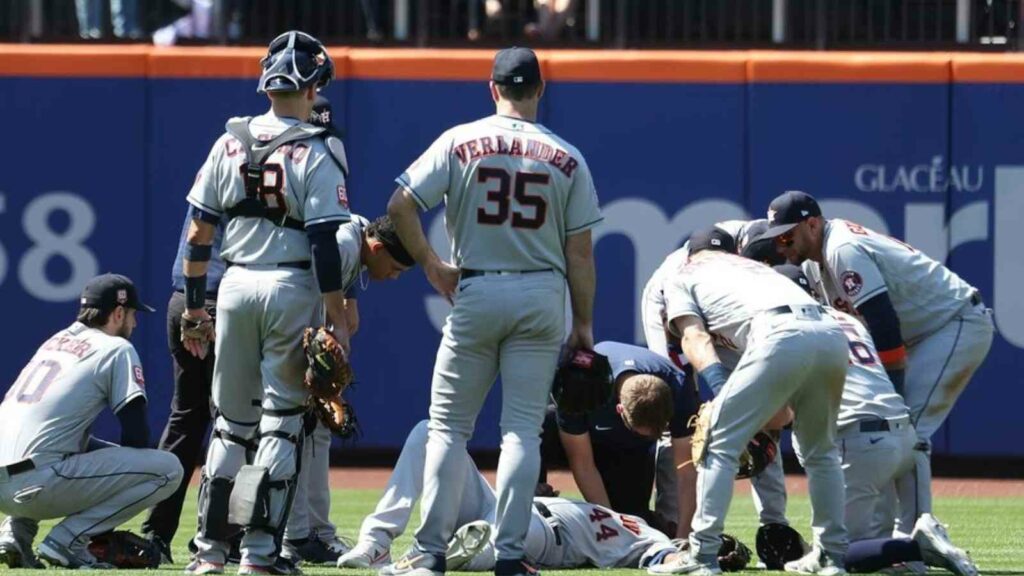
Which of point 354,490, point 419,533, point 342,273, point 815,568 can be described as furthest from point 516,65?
point 354,490

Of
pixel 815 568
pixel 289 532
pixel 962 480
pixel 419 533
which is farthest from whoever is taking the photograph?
pixel 962 480

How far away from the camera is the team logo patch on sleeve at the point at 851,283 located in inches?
326

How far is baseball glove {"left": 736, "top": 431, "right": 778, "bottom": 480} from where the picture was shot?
25.8ft

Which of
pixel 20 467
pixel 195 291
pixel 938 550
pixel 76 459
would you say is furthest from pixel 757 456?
pixel 20 467

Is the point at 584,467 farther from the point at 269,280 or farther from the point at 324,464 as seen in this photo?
the point at 269,280

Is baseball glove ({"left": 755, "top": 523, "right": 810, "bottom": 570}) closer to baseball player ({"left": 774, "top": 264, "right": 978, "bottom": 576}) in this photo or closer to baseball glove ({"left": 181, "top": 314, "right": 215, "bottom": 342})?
baseball player ({"left": 774, "top": 264, "right": 978, "bottom": 576})

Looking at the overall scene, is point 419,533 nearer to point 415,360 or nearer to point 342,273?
point 342,273

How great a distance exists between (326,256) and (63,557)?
169cm

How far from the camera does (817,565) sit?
7691 millimetres

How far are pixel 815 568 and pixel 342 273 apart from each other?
2.24 meters

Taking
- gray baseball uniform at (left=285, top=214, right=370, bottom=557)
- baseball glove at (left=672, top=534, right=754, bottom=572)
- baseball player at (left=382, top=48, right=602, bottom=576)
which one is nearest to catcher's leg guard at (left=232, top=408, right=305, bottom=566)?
gray baseball uniform at (left=285, top=214, right=370, bottom=557)

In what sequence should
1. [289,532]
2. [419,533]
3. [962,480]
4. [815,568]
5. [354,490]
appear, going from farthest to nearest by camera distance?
1. [962,480]
2. [354,490]
3. [289,532]
4. [815,568]
5. [419,533]

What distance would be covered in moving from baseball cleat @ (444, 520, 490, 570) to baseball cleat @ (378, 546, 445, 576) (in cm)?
28

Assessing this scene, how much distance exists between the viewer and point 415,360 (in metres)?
13.7
